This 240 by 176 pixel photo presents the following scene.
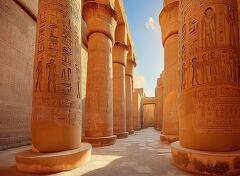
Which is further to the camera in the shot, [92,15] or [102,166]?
[92,15]

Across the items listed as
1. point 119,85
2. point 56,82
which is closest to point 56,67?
point 56,82

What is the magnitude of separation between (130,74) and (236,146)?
10845 mm

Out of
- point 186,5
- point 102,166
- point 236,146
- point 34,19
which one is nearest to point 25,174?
point 102,166

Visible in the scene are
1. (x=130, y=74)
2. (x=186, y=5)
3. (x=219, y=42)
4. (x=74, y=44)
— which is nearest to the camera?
(x=219, y=42)

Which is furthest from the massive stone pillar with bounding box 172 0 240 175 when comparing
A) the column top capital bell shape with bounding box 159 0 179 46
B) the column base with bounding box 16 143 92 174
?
the column top capital bell shape with bounding box 159 0 179 46

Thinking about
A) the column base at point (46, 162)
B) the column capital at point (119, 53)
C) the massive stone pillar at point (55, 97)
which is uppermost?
the column capital at point (119, 53)

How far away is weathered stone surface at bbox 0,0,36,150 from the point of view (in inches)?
224

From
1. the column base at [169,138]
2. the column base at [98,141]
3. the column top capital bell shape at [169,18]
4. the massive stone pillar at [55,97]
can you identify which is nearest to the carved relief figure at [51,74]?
the massive stone pillar at [55,97]

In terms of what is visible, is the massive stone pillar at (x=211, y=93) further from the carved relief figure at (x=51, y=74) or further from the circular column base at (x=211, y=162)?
the carved relief figure at (x=51, y=74)

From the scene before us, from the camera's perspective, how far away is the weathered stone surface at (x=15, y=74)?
569 cm

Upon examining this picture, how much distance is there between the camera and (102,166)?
11.2 feet

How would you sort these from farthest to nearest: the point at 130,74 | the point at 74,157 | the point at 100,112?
the point at 130,74 < the point at 100,112 < the point at 74,157

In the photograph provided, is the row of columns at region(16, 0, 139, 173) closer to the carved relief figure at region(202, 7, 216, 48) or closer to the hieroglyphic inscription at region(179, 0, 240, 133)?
the hieroglyphic inscription at region(179, 0, 240, 133)

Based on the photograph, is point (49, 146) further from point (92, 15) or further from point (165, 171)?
point (92, 15)
